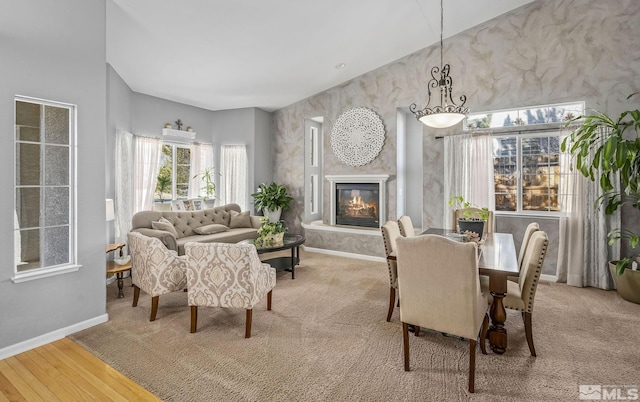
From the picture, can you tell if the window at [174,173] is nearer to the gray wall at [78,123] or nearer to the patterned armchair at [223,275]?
the gray wall at [78,123]

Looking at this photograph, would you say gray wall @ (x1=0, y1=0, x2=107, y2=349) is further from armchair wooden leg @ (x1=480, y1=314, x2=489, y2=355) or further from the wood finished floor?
armchair wooden leg @ (x1=480, y1=314, x2=489, y2=355)

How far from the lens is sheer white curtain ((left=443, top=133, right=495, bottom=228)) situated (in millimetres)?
4910

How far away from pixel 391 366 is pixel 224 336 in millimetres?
1455

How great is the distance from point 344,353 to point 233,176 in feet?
16.8

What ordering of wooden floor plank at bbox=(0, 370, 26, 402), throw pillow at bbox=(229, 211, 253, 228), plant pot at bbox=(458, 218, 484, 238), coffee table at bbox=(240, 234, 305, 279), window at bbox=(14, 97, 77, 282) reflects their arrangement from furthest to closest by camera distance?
1. throw pillow at bbox=(229, 211, 253, 228)
2. coffee table at bbox=(240, 234, 305, 279)
3. plant pot at bbox=(458, 218, 484, 238)
4. window at bbox=(14, 97, 77, 282)
5. wooden floor plank at bbox=(0, 370, 26, 402)

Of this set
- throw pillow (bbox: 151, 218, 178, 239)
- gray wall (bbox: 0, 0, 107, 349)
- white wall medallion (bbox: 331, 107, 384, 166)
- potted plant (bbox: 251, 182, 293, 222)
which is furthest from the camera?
potted plant (bbox: 251, 182, 293, 222)

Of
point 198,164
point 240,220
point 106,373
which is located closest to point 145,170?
point 198,164

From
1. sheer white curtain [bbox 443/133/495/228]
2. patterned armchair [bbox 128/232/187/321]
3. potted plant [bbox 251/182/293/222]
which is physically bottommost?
patterned armchair [bbox 128/232/187/321]

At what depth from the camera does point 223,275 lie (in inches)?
111

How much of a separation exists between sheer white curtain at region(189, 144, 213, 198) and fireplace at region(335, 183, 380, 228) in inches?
115

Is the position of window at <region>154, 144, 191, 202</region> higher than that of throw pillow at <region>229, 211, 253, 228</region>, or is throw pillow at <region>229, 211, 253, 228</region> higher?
window at <region>154, 144, 191, 202</region>

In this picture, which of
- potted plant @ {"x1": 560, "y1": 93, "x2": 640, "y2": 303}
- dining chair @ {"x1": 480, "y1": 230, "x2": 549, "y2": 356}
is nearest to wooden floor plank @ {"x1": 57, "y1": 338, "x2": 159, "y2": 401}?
dining chair @ {"x1": 480, "y1": 230, "x2": 549, "y2": 356}

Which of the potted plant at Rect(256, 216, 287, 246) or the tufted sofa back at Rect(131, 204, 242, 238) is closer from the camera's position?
the potted plant at Rect(256, 216, 287, 246)

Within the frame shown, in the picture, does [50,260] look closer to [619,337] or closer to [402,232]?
[402,232]
